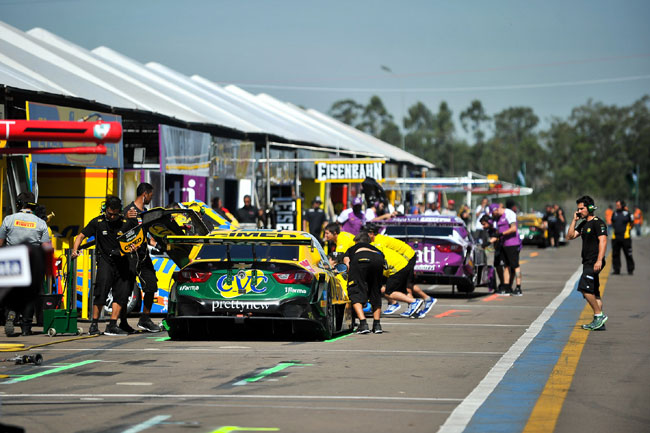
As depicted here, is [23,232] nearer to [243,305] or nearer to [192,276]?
[192,276]

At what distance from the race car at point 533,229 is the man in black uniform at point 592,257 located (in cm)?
3360

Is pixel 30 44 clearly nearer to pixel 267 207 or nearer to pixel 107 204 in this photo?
pixel 267 207

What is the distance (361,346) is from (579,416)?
491cm

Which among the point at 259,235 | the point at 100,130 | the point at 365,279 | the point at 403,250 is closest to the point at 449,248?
the point at 403,250

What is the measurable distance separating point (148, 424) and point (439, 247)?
13416 mm

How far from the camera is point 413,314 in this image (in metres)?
16.7

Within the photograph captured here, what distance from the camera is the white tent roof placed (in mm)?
20969

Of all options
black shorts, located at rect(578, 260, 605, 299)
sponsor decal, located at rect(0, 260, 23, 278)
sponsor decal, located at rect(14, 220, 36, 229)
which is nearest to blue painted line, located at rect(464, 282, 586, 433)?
black shorts, located at rect(578, 260, 605, 299)

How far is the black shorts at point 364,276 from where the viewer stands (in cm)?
1439

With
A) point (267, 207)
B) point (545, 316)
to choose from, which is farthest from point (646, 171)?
point (545, 316)

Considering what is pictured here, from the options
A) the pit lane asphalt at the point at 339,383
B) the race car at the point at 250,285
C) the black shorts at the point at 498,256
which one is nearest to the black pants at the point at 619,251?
the black shorts at the point at 498,256

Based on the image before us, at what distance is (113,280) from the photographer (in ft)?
46.6

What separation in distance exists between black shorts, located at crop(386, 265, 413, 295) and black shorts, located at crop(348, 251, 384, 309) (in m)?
1.74

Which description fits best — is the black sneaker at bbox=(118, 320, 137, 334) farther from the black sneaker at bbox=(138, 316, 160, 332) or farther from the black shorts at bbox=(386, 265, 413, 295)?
the black shorts at bbox=(386, 265, 413, 295)
